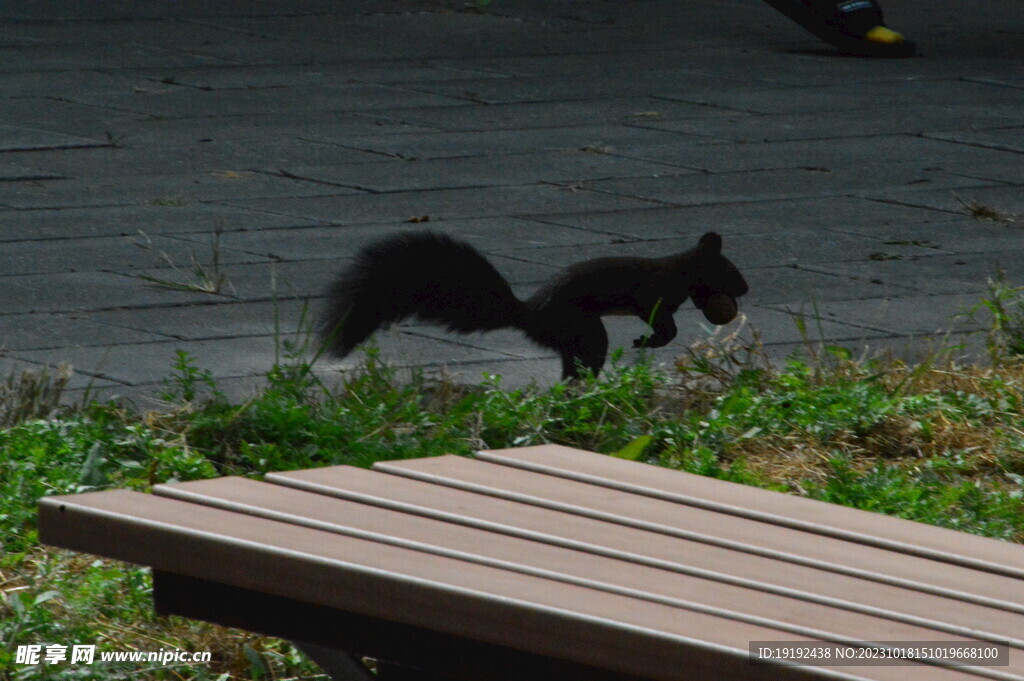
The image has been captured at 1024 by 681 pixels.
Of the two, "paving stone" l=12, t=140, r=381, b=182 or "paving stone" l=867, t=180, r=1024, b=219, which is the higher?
"paving stone" l=867, t=180, r=1024, b=219

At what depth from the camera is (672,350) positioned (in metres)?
5.43

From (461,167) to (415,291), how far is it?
3874 mm

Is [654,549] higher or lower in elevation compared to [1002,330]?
higher

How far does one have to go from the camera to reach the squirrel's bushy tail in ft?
14.8

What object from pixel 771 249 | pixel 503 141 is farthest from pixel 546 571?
pixel 503 141

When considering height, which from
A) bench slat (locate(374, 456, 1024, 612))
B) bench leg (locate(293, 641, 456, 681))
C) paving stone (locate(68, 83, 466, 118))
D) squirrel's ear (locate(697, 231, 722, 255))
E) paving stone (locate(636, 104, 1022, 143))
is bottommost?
paving stone (locate(68, 83, 466, 118))

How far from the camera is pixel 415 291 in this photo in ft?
15.1

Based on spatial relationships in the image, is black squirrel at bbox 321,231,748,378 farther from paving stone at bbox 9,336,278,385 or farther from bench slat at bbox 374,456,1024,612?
bench slat at bbox 374,456,1024,612

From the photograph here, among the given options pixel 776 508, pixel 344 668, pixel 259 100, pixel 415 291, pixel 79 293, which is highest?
pixel 776 508

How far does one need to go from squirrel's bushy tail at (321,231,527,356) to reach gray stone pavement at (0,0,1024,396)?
226 mm

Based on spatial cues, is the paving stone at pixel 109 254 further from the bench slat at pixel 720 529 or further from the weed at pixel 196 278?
the bench slat at pixel 720 529

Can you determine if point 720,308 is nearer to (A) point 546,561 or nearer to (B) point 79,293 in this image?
(B) point 79,293

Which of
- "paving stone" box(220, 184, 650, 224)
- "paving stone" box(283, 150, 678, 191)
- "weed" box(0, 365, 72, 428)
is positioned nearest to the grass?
"weed" box(0, 365, 72, 428)

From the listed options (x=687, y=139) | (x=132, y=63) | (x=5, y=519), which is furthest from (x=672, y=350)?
(x=132, y=63)
